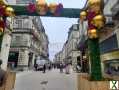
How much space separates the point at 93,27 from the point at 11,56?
28157mm

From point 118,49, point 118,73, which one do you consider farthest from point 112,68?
point 118,49

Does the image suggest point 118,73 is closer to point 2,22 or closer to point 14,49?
point 2,22

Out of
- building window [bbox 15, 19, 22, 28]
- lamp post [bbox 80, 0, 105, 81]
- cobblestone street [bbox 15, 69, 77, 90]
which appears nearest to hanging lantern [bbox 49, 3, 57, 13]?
lamp post [bbox 80, 0, 105, 81]

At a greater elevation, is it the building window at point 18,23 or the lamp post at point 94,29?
the building window at point 18,23

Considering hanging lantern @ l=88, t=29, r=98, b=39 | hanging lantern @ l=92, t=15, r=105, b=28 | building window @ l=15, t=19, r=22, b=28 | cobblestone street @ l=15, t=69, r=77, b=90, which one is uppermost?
building window @ l=15, t=19, r=22, b=28

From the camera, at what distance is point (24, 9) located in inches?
414

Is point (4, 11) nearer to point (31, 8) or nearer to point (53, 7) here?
point (31, 8)

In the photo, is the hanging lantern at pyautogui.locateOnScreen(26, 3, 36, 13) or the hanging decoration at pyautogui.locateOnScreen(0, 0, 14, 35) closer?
the hanging decoration at pyautogui.locateOnScreen(0, 0, 14, 35)

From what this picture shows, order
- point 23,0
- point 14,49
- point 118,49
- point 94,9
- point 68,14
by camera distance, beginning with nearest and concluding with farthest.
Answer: point 94,9 → point 68,14 → point 118,49 → point 23,0 → point 14,49

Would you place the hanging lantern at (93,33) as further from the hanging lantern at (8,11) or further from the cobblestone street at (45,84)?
the cobblestone street at (45,84)

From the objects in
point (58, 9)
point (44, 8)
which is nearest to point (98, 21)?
point (58, 9)

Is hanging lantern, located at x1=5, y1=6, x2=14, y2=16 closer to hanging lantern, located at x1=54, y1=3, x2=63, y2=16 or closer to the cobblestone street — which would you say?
hanging lantern, located at x1=54, y1=3, x2=63, y2=16

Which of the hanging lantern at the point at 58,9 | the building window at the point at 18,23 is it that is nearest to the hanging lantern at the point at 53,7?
the hanging lantern at the point at 58,9

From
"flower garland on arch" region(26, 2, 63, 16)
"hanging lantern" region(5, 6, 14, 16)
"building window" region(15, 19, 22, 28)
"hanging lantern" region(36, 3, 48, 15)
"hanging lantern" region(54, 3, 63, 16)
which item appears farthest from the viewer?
"building window" region(15, 19, 22, 28)
